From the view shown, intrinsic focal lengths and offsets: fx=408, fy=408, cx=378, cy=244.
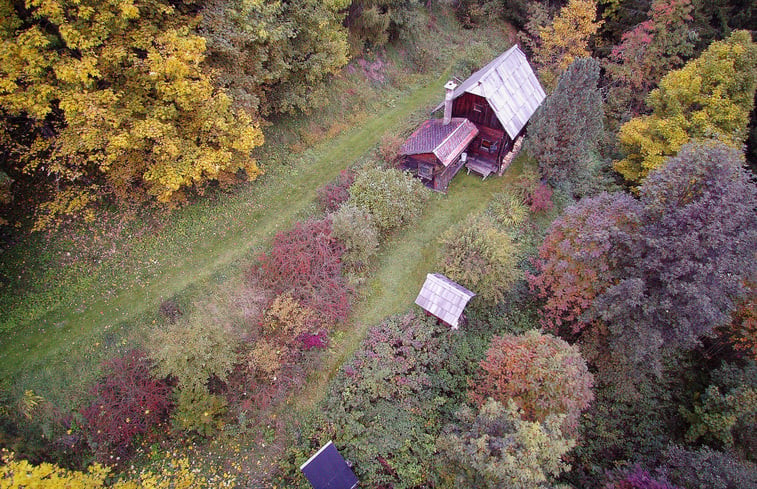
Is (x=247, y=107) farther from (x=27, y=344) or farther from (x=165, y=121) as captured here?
(x=27, y=344)

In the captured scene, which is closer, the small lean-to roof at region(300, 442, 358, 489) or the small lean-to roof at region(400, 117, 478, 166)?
the small lean-to roof at region(300, 442, 358, 489)

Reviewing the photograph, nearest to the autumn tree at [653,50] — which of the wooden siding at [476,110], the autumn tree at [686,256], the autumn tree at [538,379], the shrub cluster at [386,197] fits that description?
the wooden siding at [476,110]

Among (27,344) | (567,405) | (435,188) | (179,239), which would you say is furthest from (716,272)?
(27,344)

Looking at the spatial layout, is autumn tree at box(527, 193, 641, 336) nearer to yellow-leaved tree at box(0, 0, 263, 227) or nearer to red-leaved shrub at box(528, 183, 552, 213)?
red-leaved shrub at box(528, 183, 552, 213)

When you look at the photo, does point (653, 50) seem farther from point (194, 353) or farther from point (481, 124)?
point (194, 353)

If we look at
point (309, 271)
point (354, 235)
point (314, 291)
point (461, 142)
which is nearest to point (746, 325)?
point (461, 142)

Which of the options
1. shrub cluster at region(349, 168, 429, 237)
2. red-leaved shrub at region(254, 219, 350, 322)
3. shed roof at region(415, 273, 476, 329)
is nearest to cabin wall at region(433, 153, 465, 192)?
shrub cluster at region(349, 168, 429, 237)
